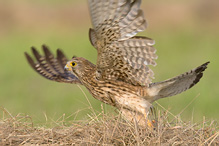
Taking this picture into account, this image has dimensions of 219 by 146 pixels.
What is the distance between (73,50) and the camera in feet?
67.8

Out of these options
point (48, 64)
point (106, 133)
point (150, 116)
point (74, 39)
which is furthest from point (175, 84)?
point (74, 39)

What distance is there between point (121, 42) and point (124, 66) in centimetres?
39

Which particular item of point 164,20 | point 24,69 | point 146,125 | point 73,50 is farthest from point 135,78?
point 164,20

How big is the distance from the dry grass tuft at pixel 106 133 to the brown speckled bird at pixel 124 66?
566mm

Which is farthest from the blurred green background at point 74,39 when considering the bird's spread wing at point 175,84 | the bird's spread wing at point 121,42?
the bird's spread wing at point 121,42

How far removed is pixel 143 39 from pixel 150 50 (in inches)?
6.0

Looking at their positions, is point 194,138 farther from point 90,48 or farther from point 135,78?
point 90,48

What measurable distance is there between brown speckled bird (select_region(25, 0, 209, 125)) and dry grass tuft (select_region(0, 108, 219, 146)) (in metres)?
0.57

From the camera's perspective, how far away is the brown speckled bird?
6.51 meters

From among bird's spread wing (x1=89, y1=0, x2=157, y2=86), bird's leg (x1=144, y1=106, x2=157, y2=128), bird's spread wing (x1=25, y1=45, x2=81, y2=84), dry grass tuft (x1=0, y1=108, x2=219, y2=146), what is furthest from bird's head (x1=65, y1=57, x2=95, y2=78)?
dry grass tuft (x1=0, y1=108, x2=219, y2=146)

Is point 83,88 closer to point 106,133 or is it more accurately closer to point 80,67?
point 80,67

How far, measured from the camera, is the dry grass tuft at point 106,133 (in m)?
5.47

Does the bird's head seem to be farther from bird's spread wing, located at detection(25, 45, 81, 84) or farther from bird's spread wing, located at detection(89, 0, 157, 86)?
bird's spread wing, located at detection(25, 45, 81, 84)

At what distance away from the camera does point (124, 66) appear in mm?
6961
